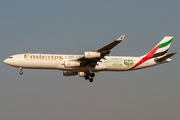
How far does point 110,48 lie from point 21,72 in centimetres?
1582

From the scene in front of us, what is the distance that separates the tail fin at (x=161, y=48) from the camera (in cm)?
5568

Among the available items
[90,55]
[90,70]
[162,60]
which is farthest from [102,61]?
[162,60]

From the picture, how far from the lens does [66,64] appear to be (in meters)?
49.1

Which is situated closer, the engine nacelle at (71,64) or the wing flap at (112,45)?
the wing flap at (112,45)

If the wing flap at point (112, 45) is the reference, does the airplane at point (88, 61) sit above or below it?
below

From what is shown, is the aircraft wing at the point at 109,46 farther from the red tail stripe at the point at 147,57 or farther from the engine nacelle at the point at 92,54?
the red tail stripe at the point at 147,57

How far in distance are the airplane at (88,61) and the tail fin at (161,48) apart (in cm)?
19

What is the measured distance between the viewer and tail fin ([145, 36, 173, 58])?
55.7 metres

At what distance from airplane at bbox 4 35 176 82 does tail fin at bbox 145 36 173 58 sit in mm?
188

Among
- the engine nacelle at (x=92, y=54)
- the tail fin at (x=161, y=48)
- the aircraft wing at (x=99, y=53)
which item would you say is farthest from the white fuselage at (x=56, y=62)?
the tail fin at (x=161, y=48)

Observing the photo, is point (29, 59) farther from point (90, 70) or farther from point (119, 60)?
point (119, 60)

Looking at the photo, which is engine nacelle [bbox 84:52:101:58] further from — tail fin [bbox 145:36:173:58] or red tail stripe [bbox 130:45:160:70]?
tail fin [bbox 145:36:173:58]

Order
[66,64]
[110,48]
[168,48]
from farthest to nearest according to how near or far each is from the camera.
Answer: [168,48] < [66,64] < [110,48]

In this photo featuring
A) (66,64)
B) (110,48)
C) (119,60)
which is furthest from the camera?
(119,60)
